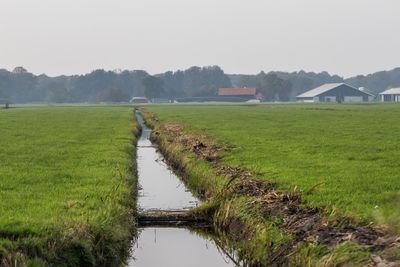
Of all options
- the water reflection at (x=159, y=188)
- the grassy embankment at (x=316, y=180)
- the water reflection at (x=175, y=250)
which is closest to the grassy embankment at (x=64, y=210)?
the water reflection at (x=175, y=250)

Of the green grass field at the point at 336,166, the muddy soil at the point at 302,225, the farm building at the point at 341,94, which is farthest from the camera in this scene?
the farm building at the point at 341,94

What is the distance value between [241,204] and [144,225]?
288cm

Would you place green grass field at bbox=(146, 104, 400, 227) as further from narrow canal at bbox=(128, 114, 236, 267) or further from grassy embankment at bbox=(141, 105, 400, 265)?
narrow canal at bbox=(128, 114, 236, 267)

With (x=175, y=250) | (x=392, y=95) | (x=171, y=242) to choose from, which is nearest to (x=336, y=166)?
(x=171, y=242)

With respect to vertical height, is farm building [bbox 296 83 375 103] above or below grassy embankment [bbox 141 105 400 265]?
above

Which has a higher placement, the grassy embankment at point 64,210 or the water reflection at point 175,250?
the grassy embankment at point 64,210

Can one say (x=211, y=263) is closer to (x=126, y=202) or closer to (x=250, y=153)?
(x=126, y=202)

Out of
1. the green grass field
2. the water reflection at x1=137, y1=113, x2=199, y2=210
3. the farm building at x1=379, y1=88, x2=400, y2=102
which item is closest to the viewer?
the green grass field

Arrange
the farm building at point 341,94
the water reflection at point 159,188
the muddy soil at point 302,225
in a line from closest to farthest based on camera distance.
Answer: the muddy soil at point 302,225
the water reflection at point 159,188
the farm building at point 341,94

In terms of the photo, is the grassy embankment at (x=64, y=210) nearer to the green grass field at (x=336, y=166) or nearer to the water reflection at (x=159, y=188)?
the water reflection at (x=159, y=188)

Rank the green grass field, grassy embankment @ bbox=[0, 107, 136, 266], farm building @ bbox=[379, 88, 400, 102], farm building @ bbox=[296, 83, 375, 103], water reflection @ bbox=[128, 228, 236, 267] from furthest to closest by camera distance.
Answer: farm building @ bbox=[379, 88, 400, 102] → farm building @ bbox=[296, 83, 375, 103] → the green grass field → water reflection @ bbox=[128, 228, 236, 267] → grassy embankment @ bbox=[0, 107, 136, 266]

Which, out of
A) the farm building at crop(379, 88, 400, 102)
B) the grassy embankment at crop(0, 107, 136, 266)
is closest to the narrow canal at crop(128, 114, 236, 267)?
the grassy embankment at crop(0, 107, 136, 266)

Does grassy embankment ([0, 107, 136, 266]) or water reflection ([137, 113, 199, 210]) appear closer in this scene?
grassy embankment ([0, 107, 136, 266])

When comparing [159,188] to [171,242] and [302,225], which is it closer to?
[171,242]
